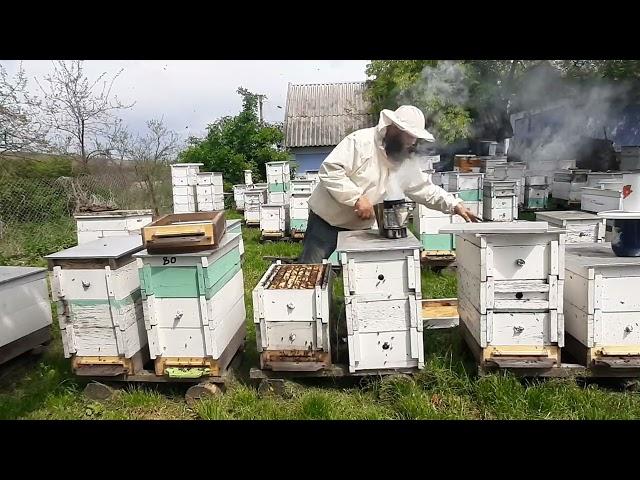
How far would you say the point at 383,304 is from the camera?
284 centimetres

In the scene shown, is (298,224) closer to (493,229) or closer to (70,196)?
(70,196)

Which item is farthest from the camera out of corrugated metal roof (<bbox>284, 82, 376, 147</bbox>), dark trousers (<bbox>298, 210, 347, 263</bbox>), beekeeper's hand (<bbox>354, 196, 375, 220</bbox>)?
corrugated metal roof (<bbox>284, 82, 376, 147</bbox>)

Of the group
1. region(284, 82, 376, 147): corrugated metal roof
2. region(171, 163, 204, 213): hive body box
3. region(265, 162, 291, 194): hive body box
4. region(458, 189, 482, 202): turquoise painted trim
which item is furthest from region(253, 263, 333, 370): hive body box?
region(284, 82, 376, 147): corrugated metal roof

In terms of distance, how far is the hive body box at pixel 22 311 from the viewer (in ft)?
11.3

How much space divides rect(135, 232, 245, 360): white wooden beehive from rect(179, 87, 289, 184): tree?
48.4 ft

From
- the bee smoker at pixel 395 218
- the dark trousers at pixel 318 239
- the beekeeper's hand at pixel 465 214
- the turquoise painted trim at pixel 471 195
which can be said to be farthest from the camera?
the turquoise painted trim at pixel 471 195

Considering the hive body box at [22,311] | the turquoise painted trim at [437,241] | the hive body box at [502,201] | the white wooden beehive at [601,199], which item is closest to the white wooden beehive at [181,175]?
the hive body box at [502,201]

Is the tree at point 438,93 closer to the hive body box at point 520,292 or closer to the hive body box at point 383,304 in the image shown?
the hive body box at point 520,292

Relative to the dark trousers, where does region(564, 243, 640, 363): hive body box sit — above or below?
below

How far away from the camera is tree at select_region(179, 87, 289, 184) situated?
57.7 feet

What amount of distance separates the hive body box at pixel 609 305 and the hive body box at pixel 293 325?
1474mm

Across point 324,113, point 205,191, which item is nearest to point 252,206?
point 205,191

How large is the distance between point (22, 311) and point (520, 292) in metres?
3.49

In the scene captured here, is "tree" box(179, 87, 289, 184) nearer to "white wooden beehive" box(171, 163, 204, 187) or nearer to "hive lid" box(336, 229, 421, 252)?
"white wooden beehive" box(171, 163, 204, 187)
